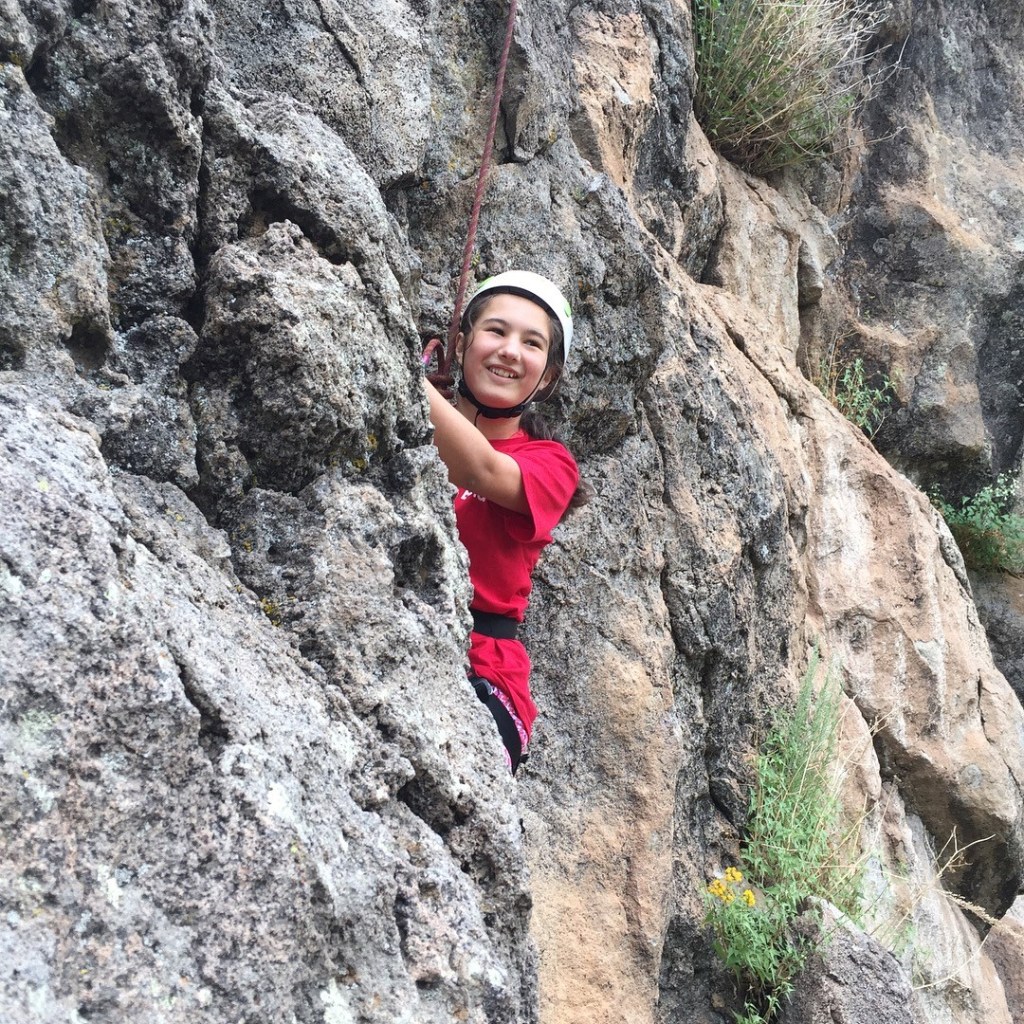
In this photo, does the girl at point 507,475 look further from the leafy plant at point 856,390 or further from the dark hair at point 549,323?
the leafy plant at point 856,390

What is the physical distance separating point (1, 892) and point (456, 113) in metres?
2.80

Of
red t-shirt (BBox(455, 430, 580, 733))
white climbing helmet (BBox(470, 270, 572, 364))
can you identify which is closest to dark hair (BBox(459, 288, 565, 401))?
white climbing helmet (BBox(470, 270, 572, 364))

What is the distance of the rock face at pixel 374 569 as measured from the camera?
1459 mm

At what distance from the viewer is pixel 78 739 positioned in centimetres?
140

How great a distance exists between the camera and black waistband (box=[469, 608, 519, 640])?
9.73 ft

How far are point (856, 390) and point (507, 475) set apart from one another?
4.80m

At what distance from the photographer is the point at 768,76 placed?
586 centimetres

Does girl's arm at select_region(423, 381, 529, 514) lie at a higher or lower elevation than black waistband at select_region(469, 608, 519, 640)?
higher

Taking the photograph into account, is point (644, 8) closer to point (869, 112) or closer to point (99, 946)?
point (869, 112)

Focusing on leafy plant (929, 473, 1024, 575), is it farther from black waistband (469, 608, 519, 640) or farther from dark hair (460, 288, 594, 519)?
black waistband (469, 608, 519, 640)

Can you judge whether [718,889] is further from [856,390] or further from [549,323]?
[856,390]

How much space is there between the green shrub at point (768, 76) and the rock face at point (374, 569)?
747mm

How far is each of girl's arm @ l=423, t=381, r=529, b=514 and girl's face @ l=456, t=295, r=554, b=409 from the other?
0.82ft

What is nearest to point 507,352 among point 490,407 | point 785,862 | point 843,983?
point 490,407
